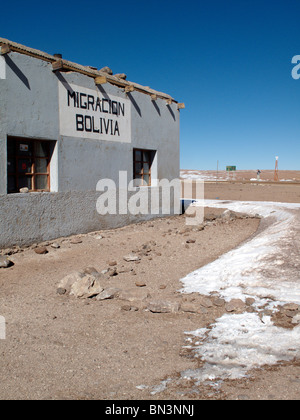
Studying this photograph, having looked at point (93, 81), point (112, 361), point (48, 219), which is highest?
point (93, 81)

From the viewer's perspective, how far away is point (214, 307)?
5211 millimetres

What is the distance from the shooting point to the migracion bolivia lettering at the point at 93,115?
903cm

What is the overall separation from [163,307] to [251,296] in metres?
1.24

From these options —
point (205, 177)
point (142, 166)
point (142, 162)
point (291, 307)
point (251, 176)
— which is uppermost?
point (251, 176)

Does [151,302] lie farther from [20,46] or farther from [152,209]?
[152,209]

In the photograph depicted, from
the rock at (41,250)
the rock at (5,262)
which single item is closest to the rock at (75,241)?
the rock at (41,250)

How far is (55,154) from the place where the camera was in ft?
29.0

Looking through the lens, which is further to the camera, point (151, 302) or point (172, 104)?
point (172, 104)

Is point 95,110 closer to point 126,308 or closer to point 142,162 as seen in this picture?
point 142,162

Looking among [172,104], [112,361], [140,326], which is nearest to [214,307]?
[140,326]

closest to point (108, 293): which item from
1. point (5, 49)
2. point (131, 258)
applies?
point (131, 258)

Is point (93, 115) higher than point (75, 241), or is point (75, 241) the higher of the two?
point (93, 115)
